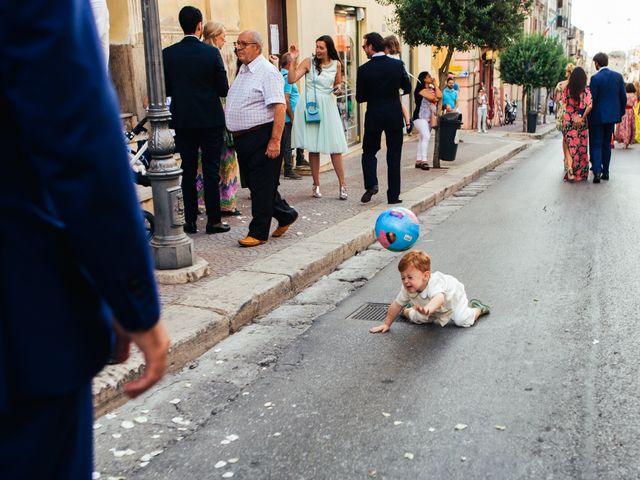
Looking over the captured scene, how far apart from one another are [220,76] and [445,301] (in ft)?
12.2

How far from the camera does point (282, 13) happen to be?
14.8 m

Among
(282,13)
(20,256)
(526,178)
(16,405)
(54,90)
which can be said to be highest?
(282,13)

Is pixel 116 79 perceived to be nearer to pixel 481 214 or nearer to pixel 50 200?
pixel 481 214

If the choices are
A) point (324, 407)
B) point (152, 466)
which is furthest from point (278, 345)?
point (152, 466)

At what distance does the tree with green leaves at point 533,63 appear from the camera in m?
29.3

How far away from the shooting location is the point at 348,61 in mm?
18391

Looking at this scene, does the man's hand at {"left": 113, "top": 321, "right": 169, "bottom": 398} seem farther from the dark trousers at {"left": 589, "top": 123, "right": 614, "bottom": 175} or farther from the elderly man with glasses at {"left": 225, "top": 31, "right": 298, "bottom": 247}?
the dark trousers at {"left": 589, "top": 123, "right": 614, "bottom": 175}

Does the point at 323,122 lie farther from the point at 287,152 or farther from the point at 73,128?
the point at 73,128

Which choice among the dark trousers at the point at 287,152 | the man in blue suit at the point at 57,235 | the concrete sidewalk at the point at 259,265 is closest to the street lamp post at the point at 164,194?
the concrete sidewalk at the point at 259,265

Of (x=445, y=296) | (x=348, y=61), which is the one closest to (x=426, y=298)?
(x=445, y=296)

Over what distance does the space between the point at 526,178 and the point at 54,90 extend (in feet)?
43.6

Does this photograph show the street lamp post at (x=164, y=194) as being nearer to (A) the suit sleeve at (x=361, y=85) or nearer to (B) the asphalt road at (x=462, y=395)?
(B) the asphalt road at (x=462, y=395)

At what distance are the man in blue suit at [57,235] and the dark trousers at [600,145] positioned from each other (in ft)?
39.6

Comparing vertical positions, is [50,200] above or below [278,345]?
A: above
